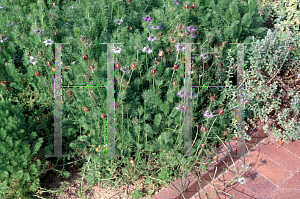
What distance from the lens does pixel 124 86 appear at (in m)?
2.30

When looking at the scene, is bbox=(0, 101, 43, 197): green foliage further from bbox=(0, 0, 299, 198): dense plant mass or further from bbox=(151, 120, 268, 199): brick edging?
bbox=(151, 120, 268, 199): brick edging

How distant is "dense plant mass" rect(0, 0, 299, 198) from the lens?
2.24 meters

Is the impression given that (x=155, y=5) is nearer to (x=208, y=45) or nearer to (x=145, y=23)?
(x=145, y=23)

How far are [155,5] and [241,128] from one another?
207cm

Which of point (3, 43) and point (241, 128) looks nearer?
point (241, 128)

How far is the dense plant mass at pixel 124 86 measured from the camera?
2242 millimetres

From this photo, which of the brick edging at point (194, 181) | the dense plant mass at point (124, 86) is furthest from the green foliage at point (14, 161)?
the brick edging at point (194, 181)

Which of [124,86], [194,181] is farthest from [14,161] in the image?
[194,181]

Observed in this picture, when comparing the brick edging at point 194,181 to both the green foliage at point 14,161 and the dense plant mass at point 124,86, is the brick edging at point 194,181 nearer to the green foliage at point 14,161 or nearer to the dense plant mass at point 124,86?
the dense plant mass at point 124,86

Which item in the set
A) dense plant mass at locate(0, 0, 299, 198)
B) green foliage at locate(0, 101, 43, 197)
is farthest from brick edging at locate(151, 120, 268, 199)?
green foliage at locate(0, 101, 43, 197)

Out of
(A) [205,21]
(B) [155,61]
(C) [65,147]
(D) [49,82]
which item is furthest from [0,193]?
(A) [205,21]

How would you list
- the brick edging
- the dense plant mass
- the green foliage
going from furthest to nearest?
the dense plant mass
the brick edging
the green foliage

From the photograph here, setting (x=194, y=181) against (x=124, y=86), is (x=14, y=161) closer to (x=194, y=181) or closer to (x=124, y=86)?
(x=124, y=86)

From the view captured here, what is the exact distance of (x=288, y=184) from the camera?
7.31ft
